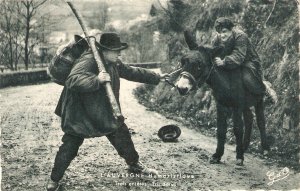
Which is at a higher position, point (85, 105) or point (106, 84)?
point (106, 84)

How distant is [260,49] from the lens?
35.2 feet

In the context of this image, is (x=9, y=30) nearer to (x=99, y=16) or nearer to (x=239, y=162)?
(x=99, y=16)

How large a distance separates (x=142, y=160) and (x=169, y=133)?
1.88 m

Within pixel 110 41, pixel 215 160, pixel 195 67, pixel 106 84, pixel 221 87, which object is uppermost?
pixel 110 41

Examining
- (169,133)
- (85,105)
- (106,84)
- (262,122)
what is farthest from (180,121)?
(106,84)

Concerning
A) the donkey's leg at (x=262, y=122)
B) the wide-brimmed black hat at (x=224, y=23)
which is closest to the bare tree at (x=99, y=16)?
the donkey's leg at (x=262, y=122)

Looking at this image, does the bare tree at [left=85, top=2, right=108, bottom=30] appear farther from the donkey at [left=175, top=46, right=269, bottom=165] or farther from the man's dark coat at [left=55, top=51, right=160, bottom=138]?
the man's dark coat at [left=55, top=51, right=160, bottom=138]

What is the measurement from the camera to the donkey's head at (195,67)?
650 centimetres

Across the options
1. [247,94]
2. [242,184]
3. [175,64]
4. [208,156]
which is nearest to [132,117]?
[175,64]

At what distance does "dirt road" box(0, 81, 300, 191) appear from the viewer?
6.34 meters

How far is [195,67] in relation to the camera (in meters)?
6.62

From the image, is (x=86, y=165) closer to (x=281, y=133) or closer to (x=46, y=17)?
(x=281, y=133)

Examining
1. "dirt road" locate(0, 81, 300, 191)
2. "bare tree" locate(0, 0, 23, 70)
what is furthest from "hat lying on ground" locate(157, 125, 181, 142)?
"bare tree" locate(0, 0, 23, 70)

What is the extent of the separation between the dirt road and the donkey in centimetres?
51
